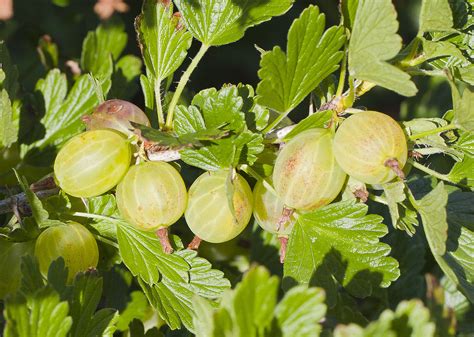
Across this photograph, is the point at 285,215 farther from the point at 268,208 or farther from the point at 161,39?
the point at 161,39

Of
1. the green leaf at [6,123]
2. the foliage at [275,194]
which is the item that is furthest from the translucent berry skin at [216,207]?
the green leaf at [6,123]

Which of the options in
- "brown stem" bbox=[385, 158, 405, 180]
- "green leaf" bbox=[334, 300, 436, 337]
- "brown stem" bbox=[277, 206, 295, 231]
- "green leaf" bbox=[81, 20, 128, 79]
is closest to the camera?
"green leaf" bbox=[334, 300, 436, 337]

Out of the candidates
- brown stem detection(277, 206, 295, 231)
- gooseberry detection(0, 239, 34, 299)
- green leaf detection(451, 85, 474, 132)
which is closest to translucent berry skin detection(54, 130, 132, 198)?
gooseberry detection(0, 239, 34, 299)

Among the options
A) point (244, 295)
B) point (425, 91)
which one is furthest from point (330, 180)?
point (425, 91)

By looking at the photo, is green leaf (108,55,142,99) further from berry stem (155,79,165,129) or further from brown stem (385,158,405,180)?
brown stem (385,158,405,180)

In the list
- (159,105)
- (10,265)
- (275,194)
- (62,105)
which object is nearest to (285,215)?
(275,194)

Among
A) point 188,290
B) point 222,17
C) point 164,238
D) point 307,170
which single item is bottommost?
point 188,290

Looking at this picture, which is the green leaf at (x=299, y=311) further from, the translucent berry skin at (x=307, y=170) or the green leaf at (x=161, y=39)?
the green leaf at (x=161, y=39)
